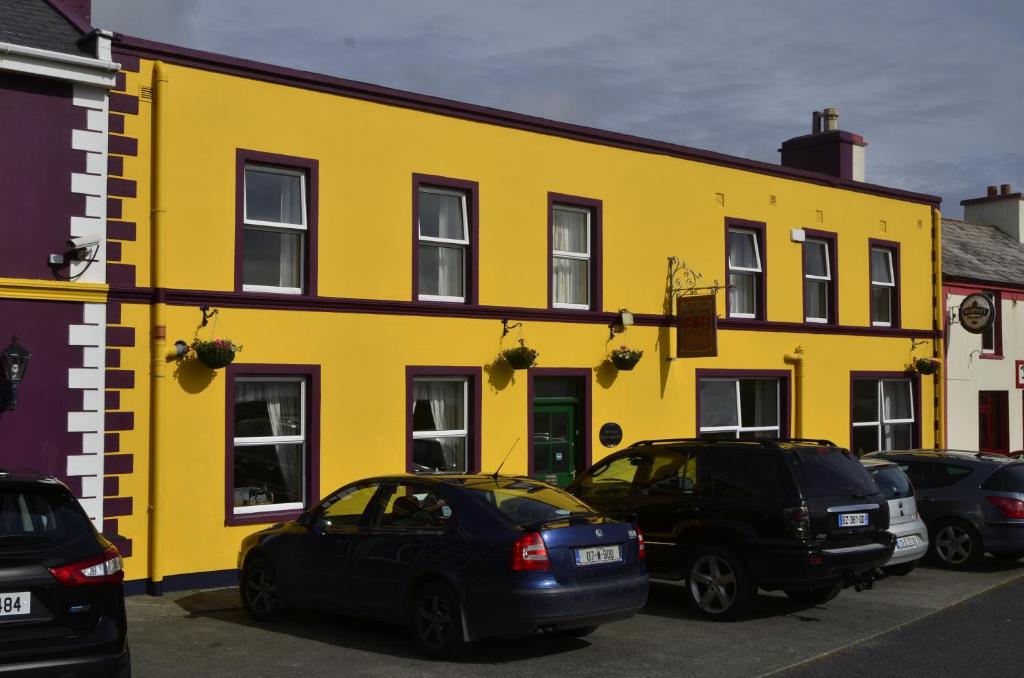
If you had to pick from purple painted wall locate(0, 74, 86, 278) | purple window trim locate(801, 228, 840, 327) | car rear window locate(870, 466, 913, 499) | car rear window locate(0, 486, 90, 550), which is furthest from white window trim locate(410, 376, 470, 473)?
car rear window locate(0, 486, 90, 550)

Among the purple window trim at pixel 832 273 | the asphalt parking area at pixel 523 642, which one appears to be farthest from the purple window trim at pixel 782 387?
the asphalt parking area at pixel 523 642

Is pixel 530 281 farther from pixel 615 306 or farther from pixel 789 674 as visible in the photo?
pixel 789 674

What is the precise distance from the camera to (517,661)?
30.6 feet

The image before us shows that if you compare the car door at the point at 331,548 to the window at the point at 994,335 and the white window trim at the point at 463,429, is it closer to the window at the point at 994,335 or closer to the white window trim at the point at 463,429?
the white window trim at the point at 463,429

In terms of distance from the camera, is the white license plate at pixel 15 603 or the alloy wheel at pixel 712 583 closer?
the white license plate at pixel 15 603

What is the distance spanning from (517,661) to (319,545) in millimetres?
2187

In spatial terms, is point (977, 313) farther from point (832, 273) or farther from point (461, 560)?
point (461, 560)

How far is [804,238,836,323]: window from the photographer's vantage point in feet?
68.3

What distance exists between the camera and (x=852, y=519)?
11109 millimetres

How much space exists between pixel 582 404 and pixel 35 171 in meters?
8.28

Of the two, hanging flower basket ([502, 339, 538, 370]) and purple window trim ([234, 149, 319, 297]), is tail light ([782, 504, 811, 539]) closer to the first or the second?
hanging flower basket ([502, 339, 538, 370])

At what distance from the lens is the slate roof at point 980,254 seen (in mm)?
25094

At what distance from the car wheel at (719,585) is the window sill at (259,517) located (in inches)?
198

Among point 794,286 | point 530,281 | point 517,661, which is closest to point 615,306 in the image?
point 530,281
